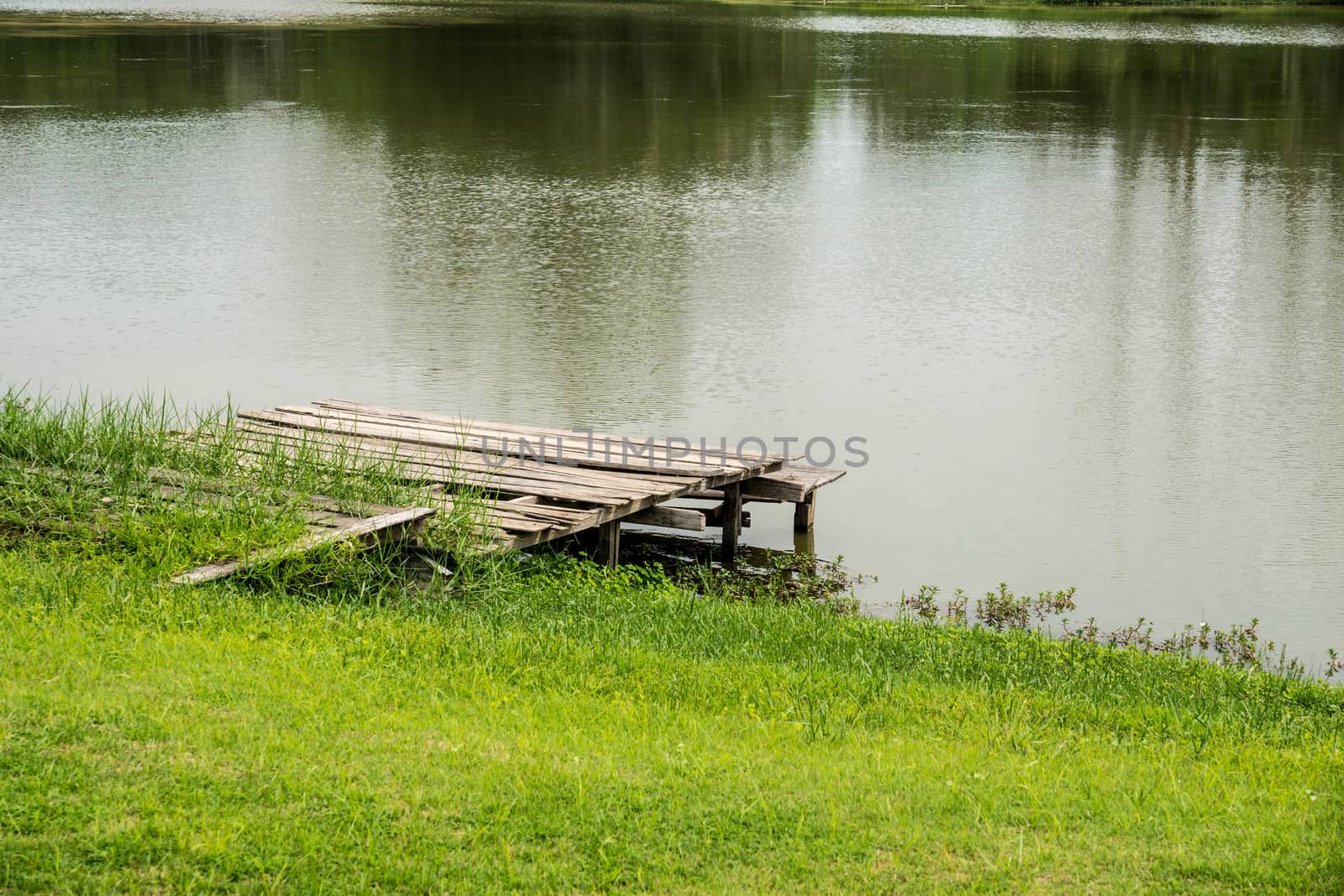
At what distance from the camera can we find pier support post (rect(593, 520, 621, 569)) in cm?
763

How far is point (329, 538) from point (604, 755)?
2.24 meters

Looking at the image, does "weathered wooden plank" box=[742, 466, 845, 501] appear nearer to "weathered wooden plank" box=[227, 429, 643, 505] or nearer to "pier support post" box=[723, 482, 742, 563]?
"pier support post" box=[723, 482, 742, 563]

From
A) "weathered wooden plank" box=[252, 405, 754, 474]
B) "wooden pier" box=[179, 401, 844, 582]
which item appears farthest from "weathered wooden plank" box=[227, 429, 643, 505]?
"weathered wooden plank" box=[252, 405, 754, 474]

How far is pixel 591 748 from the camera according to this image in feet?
15.6

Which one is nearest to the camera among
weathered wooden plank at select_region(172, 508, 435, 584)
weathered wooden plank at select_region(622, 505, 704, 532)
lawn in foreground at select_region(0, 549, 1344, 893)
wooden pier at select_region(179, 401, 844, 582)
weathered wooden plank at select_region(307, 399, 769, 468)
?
lawn in foreground at select_region(0, 549, 1344, 893)

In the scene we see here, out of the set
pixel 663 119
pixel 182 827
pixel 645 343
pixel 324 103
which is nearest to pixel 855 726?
pixel 182 827

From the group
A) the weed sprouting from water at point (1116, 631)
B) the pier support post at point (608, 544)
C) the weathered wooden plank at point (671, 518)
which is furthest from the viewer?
the weathered wooden plank at point (671, 518)

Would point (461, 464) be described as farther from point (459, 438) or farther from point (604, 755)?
point (604, 755)

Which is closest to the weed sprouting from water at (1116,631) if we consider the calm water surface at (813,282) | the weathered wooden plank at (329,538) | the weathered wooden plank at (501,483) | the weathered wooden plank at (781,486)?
the calm water surface at (813,282)

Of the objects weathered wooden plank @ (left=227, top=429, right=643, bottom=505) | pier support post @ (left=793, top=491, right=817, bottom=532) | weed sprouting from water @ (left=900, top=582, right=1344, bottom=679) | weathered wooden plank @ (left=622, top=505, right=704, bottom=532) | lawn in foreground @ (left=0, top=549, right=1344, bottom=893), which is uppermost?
weathered wooden plank @ (left=227, top=429, right=643, bottom=505)

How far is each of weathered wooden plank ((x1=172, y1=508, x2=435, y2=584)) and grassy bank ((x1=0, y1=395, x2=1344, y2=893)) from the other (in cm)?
9

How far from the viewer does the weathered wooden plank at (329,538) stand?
6.21m

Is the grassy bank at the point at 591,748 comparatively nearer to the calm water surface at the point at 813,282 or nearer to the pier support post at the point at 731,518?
the pier support post at the point at 731,518

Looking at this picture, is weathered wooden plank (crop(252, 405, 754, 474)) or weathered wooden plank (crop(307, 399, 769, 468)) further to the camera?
weathered wooden plank (crop(307, 399, 769, 468))
